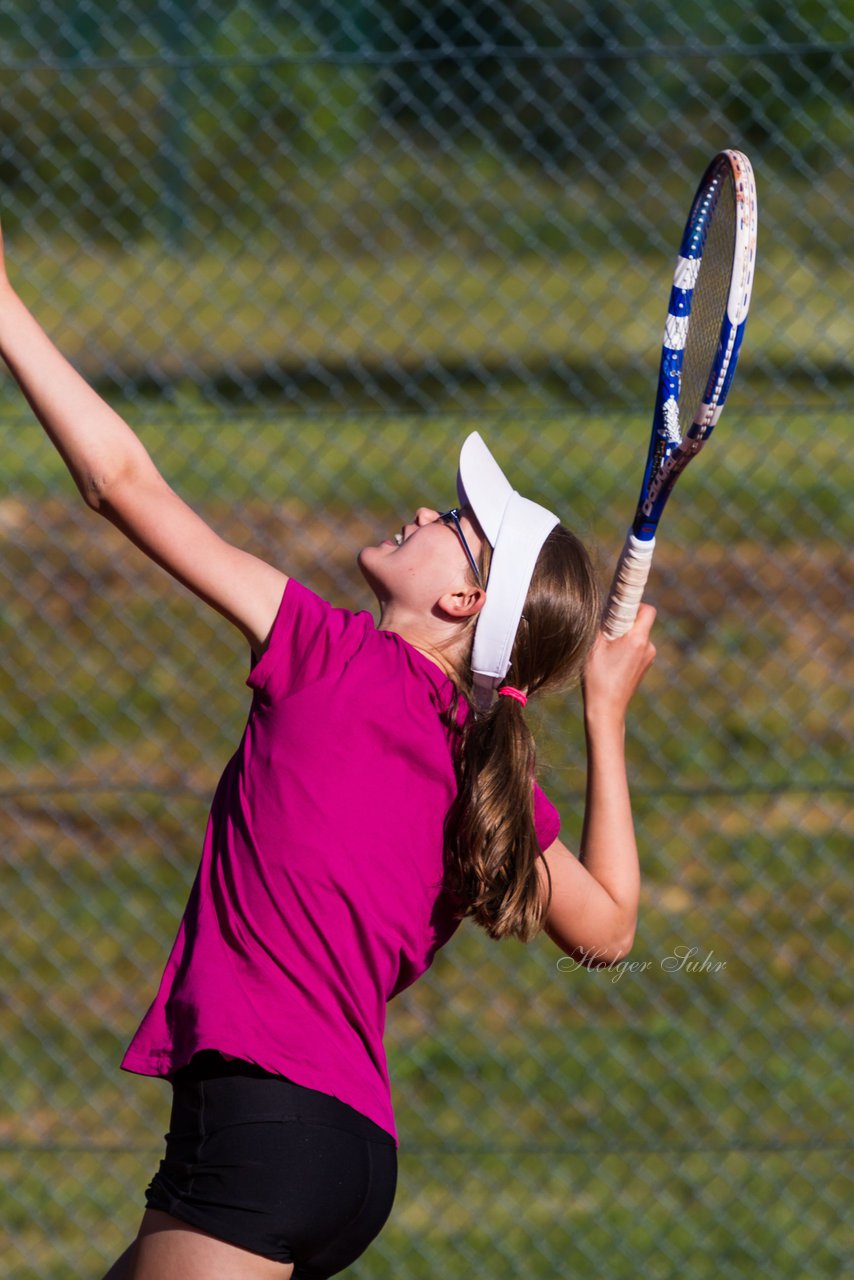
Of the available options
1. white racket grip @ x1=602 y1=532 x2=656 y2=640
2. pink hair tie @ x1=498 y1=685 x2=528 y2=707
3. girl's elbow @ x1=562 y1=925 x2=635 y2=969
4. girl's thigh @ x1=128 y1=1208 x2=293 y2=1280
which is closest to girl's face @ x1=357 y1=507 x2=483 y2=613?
pink hair tie @ x1=498 y1=685 x2=528 y2=707

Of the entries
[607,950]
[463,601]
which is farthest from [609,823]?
[463,601]

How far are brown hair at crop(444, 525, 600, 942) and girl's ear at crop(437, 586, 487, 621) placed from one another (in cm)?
5

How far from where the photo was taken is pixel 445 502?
529cm

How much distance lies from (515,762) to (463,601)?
0.64ft

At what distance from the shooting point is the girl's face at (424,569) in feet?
6.14

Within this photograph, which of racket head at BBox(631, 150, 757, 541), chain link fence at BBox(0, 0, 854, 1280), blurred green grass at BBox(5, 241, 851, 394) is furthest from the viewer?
blurred green grass at BBox(5, 241, 851, 394)

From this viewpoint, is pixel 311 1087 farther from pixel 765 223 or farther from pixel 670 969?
pixel 765 223

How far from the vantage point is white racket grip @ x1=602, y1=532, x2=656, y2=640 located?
→ 6.88 ft

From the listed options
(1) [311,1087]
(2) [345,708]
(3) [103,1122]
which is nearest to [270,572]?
(2) [345,708]

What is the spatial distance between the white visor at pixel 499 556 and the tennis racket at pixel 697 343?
0.25m

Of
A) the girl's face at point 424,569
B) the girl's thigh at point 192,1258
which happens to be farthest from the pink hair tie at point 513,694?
the girl's thigh at point 192,1258

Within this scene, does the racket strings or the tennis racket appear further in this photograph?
the racket strings

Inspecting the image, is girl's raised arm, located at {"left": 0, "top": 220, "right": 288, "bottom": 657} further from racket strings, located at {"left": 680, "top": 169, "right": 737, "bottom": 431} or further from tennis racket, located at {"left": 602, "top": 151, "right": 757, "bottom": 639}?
racket strings, located at {"left": 680, "top": 169, "right": 737, "bottom": 431}

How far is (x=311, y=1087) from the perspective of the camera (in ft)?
5.51
